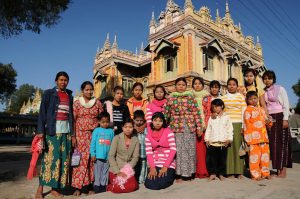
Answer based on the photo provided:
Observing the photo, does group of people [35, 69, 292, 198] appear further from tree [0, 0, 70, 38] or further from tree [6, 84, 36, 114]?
tree [6, 84, 36, 114]

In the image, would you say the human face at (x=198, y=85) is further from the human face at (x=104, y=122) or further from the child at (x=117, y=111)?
the human face at (x=104, y=122)

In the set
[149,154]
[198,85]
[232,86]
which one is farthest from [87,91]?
[232,86]

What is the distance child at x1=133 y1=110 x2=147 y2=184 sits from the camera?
4.50 meters

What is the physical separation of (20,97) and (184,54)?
225 feet

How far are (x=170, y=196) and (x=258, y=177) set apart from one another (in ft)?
6.18

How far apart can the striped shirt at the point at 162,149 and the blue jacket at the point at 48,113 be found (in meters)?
1.46

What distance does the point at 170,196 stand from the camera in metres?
3.15

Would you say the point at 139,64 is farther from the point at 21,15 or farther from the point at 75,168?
the point at 75,168

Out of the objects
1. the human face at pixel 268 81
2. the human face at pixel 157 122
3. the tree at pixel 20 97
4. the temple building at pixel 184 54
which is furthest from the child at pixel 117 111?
the tree at pixel 20 97

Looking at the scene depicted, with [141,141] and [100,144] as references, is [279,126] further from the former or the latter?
[100,144]

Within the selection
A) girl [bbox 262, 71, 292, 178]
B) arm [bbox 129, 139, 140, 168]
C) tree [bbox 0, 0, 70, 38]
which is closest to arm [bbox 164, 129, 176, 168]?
arm [bbox 129, 139, 140, 168]

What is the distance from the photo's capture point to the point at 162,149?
13.7ft

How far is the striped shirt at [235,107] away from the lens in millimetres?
4723

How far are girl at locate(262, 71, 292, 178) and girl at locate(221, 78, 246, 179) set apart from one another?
536mm
